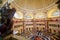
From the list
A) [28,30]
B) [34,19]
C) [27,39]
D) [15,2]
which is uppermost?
[15,2]

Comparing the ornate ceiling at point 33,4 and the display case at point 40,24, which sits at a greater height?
the ornate ceiling at point 33,4

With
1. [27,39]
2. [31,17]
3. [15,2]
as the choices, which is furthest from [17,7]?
[27,39]

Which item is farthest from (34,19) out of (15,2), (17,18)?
(15,2)

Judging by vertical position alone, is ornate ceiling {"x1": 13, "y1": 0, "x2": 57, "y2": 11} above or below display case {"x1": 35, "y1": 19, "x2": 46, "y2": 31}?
above

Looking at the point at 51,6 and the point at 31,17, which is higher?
the point at 51,6

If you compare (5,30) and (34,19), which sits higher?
(34,19)

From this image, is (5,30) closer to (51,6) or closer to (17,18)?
(17,18)

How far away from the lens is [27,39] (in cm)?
392

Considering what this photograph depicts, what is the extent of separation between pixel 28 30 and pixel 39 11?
2.77 feet

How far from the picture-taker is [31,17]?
13.2 feet

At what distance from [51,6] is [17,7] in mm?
1288

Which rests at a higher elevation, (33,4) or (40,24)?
(33,4)

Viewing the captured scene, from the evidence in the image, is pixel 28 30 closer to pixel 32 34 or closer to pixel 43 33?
pixel 32 34

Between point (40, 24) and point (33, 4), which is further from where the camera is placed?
point (33, 4)
